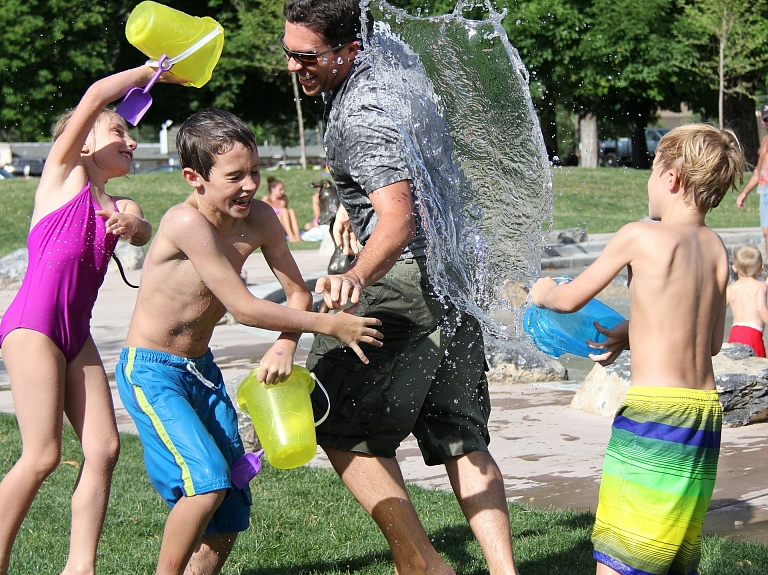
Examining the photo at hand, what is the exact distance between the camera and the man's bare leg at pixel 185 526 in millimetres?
3049

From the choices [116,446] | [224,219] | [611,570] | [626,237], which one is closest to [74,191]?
[224,219]

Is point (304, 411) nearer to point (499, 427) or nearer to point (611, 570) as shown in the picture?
point (611, 570)

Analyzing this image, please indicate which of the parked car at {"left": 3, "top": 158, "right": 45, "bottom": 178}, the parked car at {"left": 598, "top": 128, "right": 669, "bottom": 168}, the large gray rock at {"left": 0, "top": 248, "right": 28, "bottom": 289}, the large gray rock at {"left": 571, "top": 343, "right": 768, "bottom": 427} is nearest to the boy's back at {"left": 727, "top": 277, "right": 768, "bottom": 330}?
the large gray rock at {"left": 571, "top": 343, "right": 768, "bottom": 427}

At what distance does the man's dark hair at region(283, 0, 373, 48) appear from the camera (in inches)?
129

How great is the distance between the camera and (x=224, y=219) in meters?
3.33

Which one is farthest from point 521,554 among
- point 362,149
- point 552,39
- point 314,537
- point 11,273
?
point 552,39

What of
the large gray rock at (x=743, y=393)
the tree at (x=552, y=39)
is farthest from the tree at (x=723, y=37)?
the large gray rock at (x=743, y=393)

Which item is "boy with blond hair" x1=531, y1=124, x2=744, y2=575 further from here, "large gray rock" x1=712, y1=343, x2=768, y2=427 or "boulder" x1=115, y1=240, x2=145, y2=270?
"boulder" x1=115, y1=240, x2=145, y2=270

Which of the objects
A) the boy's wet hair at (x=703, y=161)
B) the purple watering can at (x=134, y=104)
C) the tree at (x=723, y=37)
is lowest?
the boy's wet hair at (x=703, y=161)

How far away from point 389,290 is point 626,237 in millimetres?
832

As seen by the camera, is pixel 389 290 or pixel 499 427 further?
pixel 499 427

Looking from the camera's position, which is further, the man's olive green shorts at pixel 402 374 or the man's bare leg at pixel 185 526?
the man's olive green shorts at pixel 402 374

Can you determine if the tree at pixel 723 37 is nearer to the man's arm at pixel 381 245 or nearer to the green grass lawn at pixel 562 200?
the green grass lawn at pixel 562 200

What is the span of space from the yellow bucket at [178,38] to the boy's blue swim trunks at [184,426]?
0.98 metres
